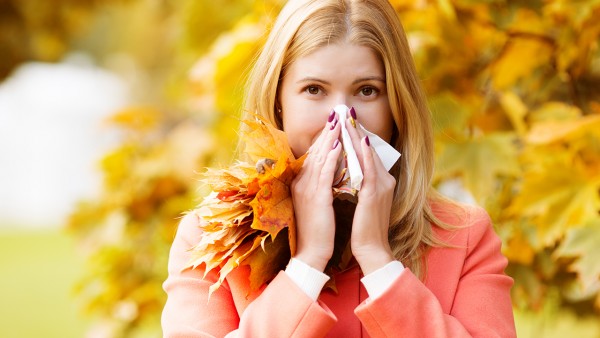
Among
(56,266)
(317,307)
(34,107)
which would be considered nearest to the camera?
(317,307)

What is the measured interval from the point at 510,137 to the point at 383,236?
3.74 feet

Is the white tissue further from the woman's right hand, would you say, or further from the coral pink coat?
the coral pink coat

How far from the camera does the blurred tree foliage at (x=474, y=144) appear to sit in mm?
2646

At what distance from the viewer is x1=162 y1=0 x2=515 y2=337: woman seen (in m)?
1.78

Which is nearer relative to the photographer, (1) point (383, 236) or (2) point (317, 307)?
(2) point (317, 307)

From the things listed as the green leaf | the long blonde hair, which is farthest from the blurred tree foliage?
the long blonde hair

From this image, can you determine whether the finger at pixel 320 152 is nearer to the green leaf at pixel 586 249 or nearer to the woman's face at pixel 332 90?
the woman's face at pixel 332 90

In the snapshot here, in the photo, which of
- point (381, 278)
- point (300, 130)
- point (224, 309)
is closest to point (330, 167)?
point (300, 130)

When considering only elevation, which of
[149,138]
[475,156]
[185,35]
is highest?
[185,35]

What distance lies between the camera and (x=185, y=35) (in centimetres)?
427

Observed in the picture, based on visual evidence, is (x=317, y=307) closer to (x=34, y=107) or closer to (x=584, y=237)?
(x=584, y=237)

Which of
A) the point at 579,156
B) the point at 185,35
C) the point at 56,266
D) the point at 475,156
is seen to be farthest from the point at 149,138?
the point at 56,266

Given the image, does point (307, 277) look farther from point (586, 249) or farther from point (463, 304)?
point (586, 249)

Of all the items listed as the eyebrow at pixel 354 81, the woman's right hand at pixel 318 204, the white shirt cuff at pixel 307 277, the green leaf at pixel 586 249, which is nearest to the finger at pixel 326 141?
the woman's right hand at pixel 318 204
